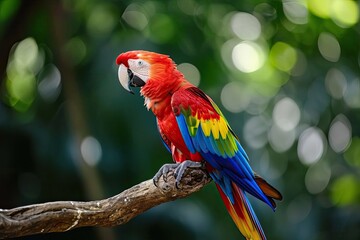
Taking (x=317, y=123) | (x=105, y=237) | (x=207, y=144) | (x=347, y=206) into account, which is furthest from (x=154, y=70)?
(x=347, y=206)

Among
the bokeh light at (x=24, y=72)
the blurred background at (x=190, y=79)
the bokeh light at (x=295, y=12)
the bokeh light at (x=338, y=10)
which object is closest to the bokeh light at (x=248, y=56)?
the blurred background at (x=190, y=79)

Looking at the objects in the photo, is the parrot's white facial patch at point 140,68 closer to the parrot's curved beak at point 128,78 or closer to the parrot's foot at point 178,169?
the parrot's curved beak at point 128,78

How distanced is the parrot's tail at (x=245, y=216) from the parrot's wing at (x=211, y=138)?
1cm

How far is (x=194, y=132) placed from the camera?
3.88ft

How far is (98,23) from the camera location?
3.03m

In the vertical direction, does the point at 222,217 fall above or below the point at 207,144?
below

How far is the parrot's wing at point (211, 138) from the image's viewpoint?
1.14m

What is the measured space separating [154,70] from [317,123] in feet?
6.80

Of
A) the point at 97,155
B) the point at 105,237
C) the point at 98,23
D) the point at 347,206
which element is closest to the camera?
the point at 105,237

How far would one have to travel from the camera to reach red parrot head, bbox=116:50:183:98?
114 centimetres

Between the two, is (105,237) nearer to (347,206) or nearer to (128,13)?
(128,13)

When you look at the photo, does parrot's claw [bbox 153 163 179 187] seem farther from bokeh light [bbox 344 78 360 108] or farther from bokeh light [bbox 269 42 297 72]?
bokeh light [bbox 344 78 360 108]

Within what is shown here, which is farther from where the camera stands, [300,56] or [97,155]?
[300,56]

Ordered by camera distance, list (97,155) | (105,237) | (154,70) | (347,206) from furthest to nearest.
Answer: (347,206) → (97,155) → (105,237) → (154,70)
